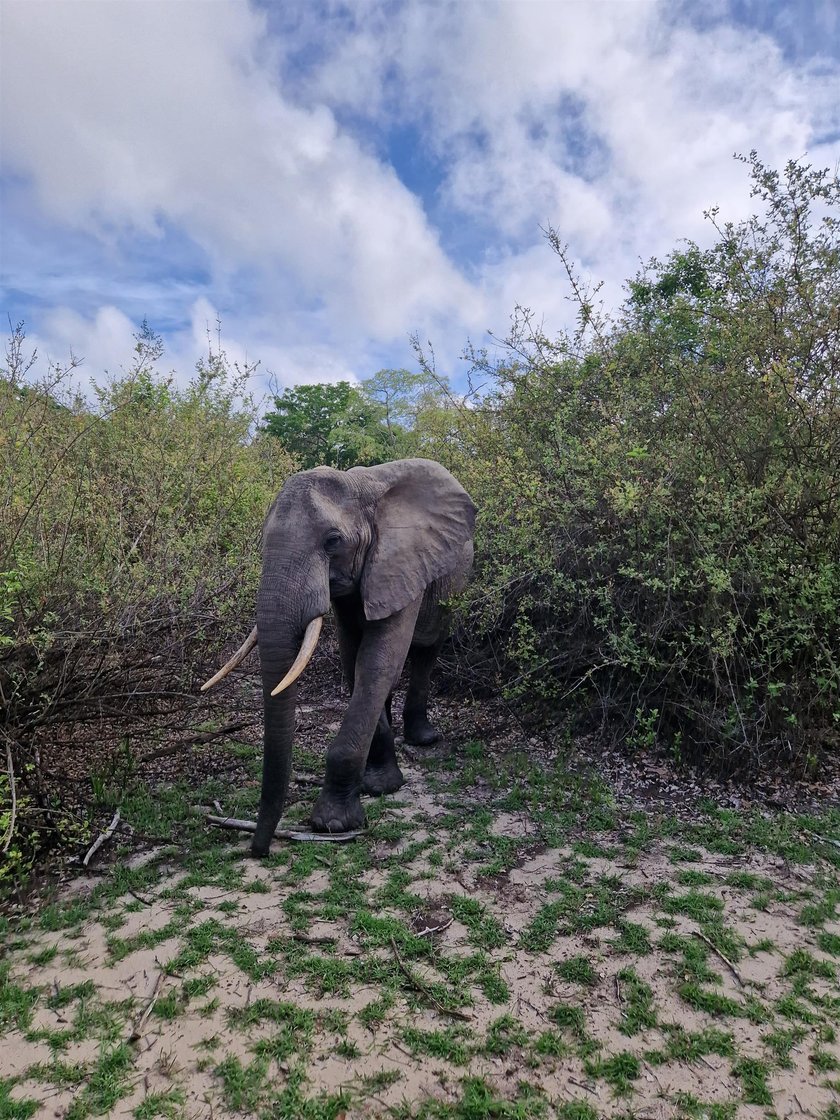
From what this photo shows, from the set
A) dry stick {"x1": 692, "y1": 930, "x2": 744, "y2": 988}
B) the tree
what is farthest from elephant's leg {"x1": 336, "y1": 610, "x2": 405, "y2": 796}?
the tree

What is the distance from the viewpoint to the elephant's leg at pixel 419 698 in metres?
6.53

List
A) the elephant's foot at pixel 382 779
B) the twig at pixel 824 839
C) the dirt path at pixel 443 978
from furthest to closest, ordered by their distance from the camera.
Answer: the elephant's foot at pixel 382 779 < the twig at pixel 824 839 < the dirt path at pixel 443 978

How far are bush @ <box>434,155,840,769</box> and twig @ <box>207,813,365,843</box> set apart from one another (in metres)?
2.08

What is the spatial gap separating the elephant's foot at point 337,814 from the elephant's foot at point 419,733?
6.12 ft

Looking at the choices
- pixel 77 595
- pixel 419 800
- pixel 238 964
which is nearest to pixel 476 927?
pixel 238 964

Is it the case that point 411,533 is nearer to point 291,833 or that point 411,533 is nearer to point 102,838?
point 291,833

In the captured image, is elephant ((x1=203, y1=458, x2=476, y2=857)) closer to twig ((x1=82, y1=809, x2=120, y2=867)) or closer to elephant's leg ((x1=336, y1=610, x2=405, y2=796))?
elephant's leg ((x1=336, y1=610, x2=405, y2=796))

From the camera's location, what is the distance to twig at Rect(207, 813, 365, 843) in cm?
447

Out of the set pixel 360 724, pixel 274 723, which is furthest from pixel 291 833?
pixel 274 723

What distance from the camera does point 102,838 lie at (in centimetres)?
425

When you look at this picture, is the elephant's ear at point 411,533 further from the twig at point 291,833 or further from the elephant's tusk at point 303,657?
the twig at point 291,833

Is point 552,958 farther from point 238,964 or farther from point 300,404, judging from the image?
point 300,404

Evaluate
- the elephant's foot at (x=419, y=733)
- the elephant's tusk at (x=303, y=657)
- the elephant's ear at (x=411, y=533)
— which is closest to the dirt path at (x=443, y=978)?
the elephant's tusk at (x=303, y=657)

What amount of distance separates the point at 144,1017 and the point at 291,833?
1.68 meters
